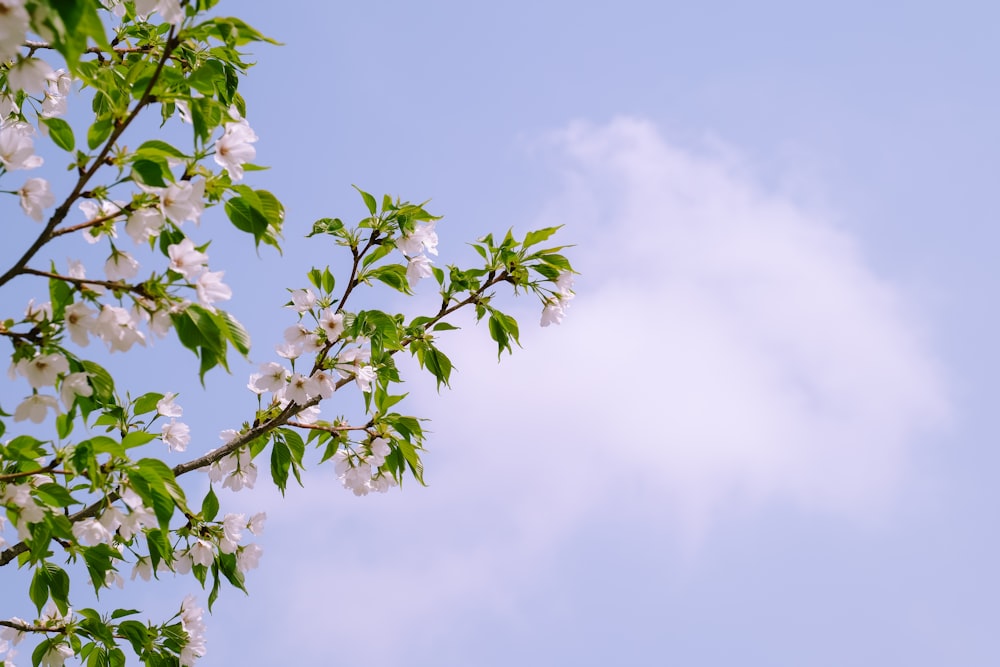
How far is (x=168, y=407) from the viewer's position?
11.9ft

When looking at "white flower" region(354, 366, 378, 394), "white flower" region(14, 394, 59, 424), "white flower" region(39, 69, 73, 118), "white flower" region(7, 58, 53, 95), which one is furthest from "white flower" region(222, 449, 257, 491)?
"white flower" region(39, 69, 73, 118)

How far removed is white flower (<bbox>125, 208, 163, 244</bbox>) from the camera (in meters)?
2.54

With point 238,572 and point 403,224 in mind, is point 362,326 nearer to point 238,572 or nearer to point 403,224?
point 403,224

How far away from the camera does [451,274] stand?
372 centimetres

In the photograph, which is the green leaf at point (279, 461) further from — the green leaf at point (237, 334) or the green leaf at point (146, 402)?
the green leaf at point (237, 334)

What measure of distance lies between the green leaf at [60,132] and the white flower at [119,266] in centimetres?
52

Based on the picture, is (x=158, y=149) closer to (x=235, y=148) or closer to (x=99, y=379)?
(x=235, y=148)

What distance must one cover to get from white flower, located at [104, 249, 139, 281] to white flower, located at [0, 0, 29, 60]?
2.26 feet

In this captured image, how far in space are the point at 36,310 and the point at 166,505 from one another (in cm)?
67

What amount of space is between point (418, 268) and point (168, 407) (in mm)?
1108

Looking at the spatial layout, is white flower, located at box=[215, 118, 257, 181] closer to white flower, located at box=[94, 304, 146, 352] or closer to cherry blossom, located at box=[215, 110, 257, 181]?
cherry blossom, located at box=[215, 110, 257, 181]

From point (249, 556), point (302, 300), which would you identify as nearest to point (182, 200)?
point (302, 300)

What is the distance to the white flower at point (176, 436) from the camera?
3703mm

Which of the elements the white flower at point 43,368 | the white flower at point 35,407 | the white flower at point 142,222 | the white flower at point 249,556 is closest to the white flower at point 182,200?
the white flower at point 142,222
